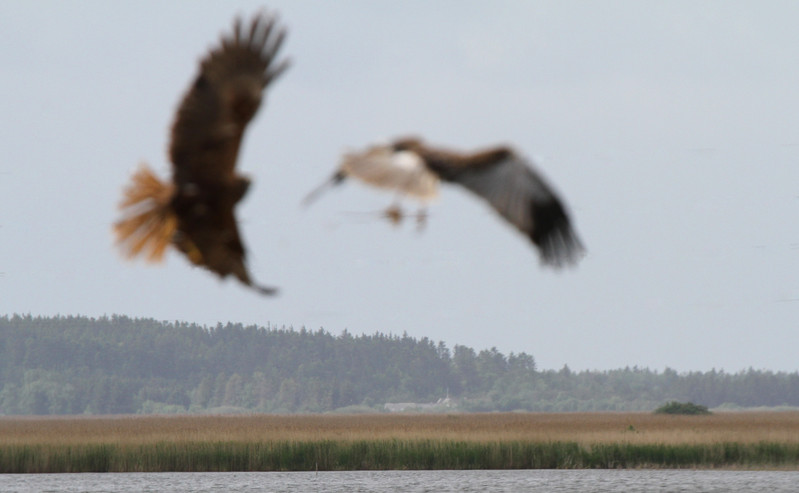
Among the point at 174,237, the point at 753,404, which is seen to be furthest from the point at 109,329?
the point at 174,237

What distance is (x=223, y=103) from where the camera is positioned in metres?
2.00

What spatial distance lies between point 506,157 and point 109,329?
7561 inches

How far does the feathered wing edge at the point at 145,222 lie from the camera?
2148mm

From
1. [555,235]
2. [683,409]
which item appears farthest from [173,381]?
[555,235]

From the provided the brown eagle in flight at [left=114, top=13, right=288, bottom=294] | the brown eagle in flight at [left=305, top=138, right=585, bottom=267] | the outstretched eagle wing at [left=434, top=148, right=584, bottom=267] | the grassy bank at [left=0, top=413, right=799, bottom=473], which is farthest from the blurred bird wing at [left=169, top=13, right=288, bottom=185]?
the grassy bank at [left=0, top=413, right=799, bottom=473]

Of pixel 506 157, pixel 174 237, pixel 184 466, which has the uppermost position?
pixel 506 157

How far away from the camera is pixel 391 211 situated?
2043mm

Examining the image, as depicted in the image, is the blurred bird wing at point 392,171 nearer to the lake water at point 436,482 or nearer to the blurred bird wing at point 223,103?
the blurred bird wing at point 223,103

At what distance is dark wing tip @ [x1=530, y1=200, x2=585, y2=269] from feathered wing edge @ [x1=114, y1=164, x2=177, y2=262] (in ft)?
2.38

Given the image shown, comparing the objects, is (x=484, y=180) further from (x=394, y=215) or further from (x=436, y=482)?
(x=436, y=482)

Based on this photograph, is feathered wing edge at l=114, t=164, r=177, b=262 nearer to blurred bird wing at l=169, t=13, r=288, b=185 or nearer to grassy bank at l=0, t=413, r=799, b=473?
blurred bird wing at l=169, t=13, r=288, b=185

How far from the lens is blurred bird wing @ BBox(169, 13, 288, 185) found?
2006mm

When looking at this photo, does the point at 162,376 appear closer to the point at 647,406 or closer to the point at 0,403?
the point at 0,403

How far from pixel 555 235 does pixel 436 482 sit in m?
46.2
